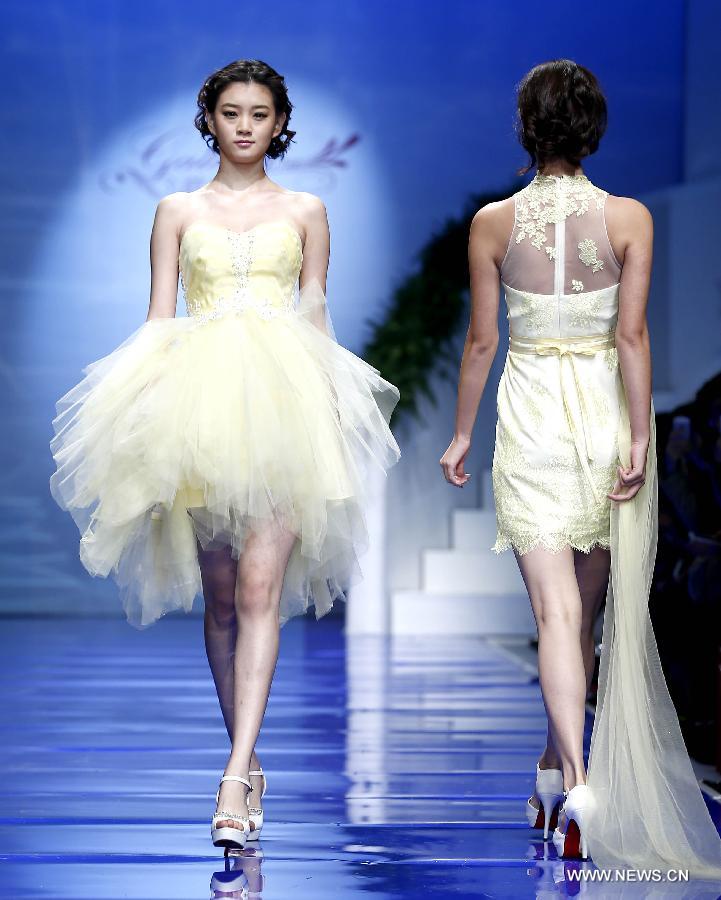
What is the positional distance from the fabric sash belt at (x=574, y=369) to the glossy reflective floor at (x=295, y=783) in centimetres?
66

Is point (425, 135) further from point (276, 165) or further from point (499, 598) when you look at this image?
point (499, 598)

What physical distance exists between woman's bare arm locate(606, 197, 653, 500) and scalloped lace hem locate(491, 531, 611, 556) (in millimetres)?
97

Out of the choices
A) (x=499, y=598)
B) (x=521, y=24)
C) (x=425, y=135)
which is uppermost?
(x=521, y=24)

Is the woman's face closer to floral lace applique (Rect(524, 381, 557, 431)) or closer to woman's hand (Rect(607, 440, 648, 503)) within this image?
floral lace applique (Rect(524, 381, 557, 431))

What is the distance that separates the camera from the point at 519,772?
11.6ft

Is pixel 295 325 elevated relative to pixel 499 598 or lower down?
elevated

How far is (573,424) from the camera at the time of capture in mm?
2719

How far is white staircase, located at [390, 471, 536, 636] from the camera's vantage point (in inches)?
309

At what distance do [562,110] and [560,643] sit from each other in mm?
889

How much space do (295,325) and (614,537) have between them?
67cm

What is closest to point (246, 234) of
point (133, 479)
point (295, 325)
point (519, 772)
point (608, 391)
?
point (295, 325)

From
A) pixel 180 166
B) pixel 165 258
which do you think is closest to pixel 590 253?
pixel 165 258

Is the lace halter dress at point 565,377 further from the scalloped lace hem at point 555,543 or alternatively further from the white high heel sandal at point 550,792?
the white high heel sandal at point 550,792

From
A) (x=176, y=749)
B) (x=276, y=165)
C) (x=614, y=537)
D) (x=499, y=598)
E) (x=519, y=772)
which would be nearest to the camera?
(x=614, y=537)
